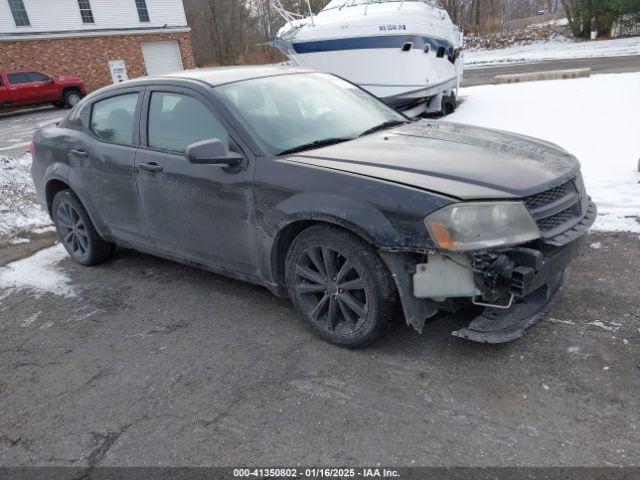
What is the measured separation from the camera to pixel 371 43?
34.2 feet

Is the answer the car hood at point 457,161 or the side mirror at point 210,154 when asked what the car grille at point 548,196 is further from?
the side mirror at point 210,154

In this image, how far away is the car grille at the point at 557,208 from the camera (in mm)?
2811

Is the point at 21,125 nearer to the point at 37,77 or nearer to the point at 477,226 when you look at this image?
the point at 37,77

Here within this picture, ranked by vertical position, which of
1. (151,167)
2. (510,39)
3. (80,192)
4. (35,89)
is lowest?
(510,39)

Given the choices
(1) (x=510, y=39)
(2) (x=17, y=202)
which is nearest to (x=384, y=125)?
(2) (x=17, y=202)

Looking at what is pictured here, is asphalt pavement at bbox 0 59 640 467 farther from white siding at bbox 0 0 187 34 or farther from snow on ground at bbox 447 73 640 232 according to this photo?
white siding at bbox 0 0 187 34

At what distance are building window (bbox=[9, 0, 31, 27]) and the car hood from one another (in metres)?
27.7

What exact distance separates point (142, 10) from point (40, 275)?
28427 millimetres

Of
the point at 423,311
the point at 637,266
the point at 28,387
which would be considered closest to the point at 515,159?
the point at 423,311

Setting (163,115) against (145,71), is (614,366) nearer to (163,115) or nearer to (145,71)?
(163,115)

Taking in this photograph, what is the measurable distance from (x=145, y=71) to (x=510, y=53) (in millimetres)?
20060

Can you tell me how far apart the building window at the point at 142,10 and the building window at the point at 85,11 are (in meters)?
2.61

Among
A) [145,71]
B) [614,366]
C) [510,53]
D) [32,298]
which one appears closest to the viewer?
[614,366]

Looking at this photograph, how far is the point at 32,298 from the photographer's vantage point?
442 cm
